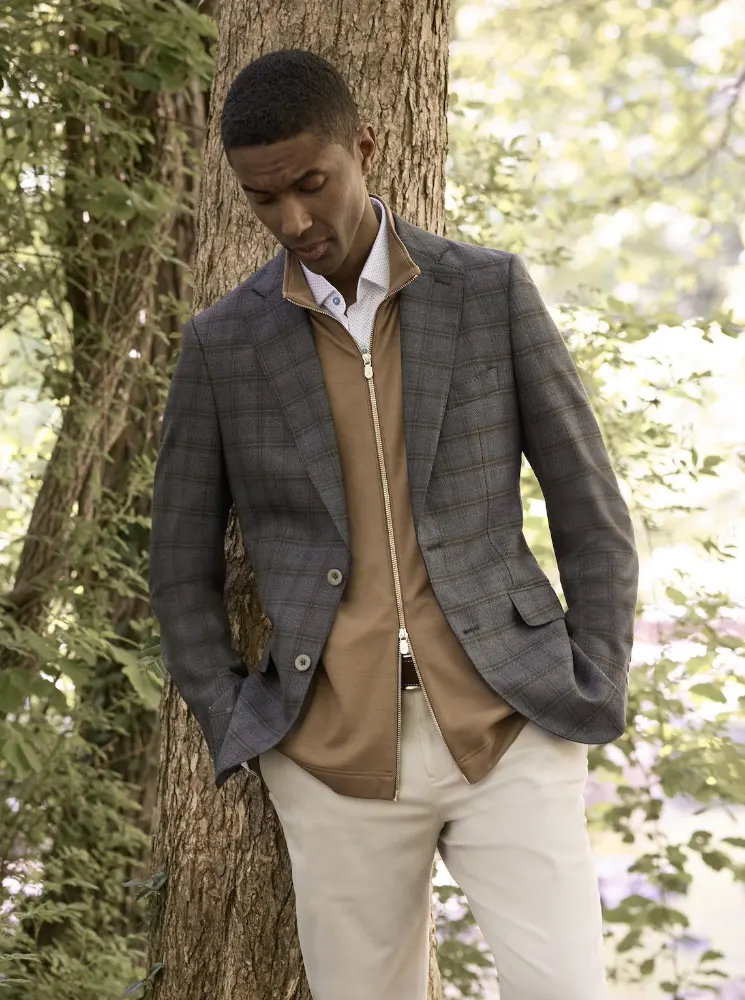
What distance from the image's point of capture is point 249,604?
2.39 meters

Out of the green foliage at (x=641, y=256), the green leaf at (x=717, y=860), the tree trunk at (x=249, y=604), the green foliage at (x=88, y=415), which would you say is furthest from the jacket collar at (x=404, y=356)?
the green leaf at (x=717, y=860)

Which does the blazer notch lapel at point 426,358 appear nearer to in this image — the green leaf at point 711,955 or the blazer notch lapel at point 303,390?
the blazer notch lapel at point 303,390

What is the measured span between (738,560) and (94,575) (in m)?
1.85

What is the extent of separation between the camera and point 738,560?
347 centimetres

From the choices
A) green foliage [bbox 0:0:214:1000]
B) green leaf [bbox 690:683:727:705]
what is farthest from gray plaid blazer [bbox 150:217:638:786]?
green leaf [bbox 690:683:727:705]

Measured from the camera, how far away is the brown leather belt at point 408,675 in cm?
186

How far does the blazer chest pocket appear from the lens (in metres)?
1.93

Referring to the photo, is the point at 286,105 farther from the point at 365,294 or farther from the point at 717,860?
the point at 717,860

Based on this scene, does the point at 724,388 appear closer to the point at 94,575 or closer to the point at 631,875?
the point at 631,875

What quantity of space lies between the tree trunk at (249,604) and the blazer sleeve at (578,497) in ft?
2.22

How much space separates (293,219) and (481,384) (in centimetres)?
39

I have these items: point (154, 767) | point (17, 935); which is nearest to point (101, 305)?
point (154, 767)

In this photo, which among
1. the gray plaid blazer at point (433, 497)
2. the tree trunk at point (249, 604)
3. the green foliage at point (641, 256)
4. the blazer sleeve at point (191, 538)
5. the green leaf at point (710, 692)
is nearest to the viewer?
the gray plaid blazer at point (433, 497)

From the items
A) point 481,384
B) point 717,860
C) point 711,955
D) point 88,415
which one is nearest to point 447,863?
point 481,384
